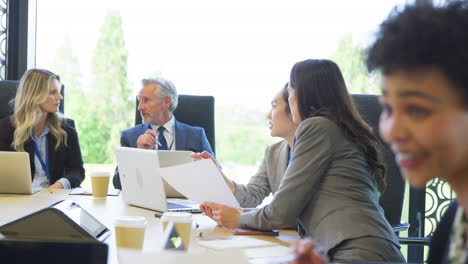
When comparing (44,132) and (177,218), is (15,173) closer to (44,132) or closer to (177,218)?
(44,132)

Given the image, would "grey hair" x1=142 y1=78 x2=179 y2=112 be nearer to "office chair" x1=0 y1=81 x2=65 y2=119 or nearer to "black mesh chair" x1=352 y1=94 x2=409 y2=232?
"office chair" x1=0 y1=81 x2=65 y2=119

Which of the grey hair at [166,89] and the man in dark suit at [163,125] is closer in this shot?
the man in dark suit at [163,125]

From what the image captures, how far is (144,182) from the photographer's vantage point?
2275 mm

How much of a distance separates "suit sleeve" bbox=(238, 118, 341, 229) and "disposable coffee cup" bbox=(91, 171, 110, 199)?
83 cm

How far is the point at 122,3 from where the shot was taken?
505 cm

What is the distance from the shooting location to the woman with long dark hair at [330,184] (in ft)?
6.00

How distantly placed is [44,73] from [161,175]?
1650 mm

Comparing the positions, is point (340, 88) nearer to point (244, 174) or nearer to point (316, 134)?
point (316, 134)

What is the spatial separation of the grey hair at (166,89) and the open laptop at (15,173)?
3.88 ft

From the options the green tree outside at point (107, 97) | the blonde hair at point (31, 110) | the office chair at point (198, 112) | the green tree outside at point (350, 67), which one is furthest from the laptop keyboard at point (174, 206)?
the green tree outside at point (107, 97)

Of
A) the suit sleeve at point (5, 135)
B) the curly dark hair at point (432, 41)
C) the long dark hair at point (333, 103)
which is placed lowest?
the suit sleeve at point (5, 135)

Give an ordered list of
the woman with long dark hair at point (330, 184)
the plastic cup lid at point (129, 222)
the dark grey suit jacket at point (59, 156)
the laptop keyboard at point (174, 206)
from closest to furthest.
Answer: the plastic cup lid at point (129, 222) → the woman with long dark hair at point (330, 184) → the laptop keyboard at point (174, 206) → the dark grey suit jacket at point (59, 156)

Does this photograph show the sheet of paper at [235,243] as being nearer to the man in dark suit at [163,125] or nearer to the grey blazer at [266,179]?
the grey blazer at [266,179]

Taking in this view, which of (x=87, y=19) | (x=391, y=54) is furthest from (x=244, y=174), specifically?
(x=391, y=54)
